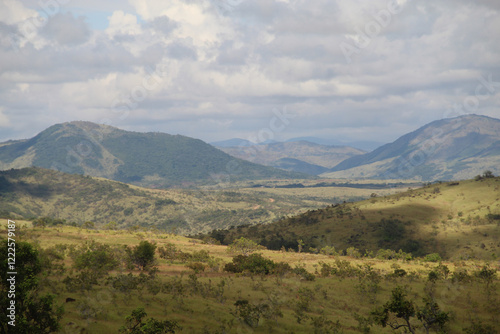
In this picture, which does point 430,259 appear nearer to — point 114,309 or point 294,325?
point 294,325

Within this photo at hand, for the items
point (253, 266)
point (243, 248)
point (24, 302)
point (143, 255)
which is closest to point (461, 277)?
point (253, 266)

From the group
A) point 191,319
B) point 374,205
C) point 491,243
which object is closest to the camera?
point 191,319

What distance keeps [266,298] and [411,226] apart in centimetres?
8969

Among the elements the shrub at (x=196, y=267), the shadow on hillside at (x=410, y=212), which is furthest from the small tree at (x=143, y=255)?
the shadow on hillside at (x=410, y=212)

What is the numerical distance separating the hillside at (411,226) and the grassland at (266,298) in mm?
48991

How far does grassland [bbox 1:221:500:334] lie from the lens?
109 ft

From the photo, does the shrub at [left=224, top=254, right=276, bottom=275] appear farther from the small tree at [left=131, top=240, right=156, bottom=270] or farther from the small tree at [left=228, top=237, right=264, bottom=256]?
the small tree at [left=228, top=237, right=264, bottom=256]

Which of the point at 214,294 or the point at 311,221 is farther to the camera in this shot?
the point at 311,221

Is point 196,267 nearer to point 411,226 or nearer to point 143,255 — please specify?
point 143,255

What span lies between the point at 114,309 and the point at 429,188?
150444mm

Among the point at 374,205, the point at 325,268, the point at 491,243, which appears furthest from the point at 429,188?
Result: the point at 325,268

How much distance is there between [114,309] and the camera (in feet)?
111

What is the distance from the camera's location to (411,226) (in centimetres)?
11719

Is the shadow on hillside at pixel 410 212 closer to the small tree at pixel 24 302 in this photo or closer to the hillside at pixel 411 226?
the hillside at pixel 411 226
